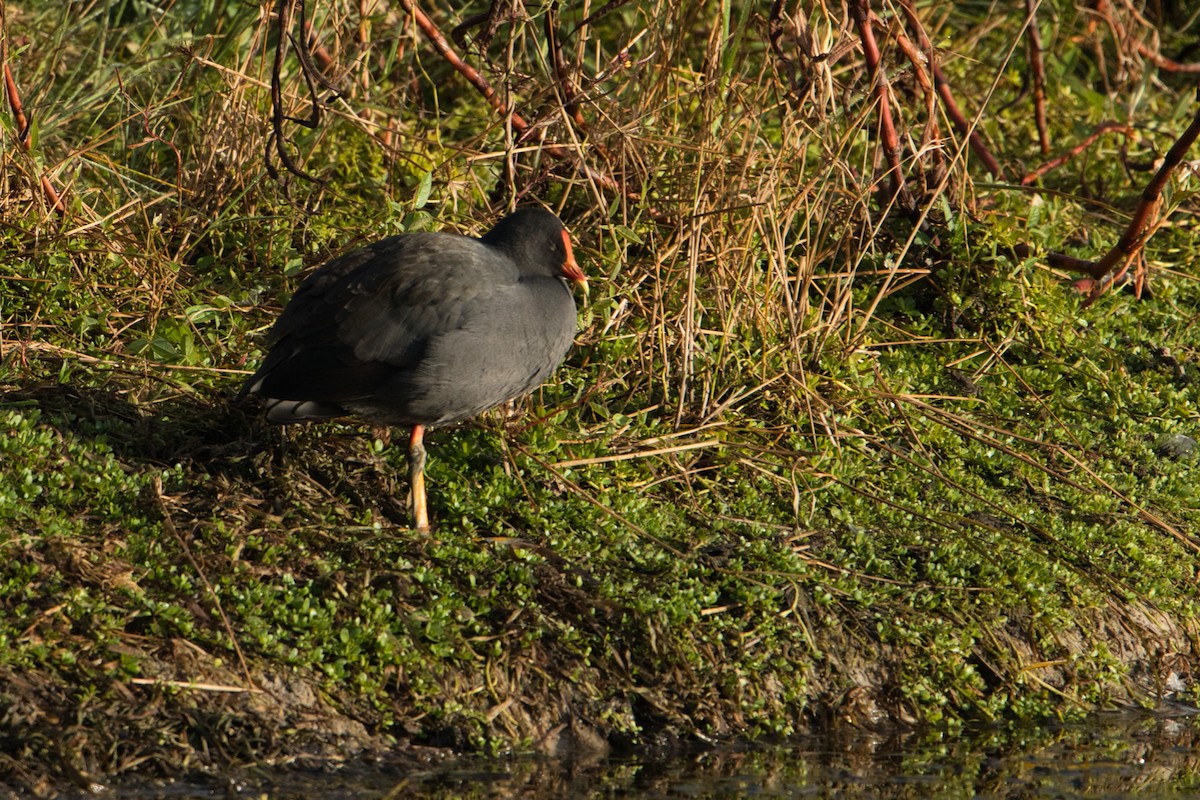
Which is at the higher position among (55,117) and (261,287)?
(55,117)

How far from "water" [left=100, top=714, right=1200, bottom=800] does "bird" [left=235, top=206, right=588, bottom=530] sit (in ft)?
2.88

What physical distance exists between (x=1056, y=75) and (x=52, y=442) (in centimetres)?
516

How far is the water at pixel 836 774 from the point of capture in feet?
9.87

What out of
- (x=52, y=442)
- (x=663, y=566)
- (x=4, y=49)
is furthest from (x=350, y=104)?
(x=663, y=566)

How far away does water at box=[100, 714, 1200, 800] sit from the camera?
301 cm

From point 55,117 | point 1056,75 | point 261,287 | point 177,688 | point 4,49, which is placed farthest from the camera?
point 1056,75

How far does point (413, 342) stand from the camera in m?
3.66

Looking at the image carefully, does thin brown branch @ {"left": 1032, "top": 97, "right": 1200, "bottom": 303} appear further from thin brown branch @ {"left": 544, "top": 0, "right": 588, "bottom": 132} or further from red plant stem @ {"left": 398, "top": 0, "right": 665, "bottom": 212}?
thin brown branch @ {"left": 544, "top": 0, "right": 588, "bottom": 132}

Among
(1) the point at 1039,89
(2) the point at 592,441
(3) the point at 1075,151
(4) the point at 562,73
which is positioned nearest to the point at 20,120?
(4) the point at 562,73

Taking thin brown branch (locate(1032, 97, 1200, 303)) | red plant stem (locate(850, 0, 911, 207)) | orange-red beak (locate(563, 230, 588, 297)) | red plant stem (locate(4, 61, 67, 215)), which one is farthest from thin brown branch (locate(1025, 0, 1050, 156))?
red plant stem (locate(4, 61, 67, 215))

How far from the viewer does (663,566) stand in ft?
12.4

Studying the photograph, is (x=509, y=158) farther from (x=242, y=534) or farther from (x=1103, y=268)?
(x=1103, y=268)

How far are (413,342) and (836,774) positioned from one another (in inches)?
58.7

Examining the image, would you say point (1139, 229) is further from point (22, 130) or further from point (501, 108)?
point (22, 130)
